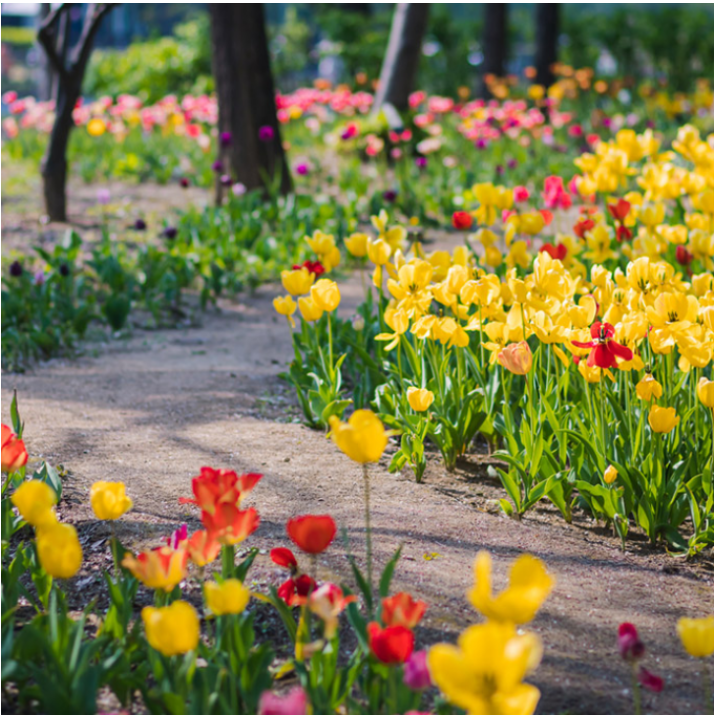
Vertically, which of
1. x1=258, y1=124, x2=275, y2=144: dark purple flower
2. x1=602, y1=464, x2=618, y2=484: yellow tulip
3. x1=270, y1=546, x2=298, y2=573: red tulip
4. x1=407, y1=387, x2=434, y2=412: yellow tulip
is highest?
x1=258, y1=124, x2=275, y2=144: dark purple flower

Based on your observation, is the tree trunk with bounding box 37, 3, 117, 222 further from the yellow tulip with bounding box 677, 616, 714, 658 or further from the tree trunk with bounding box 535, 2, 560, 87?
the tree trunk with bounding box 535, 2, 560, 87

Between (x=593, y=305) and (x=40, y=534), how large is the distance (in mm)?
1569

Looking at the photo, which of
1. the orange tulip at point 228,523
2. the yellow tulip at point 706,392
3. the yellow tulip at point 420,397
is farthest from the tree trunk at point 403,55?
the orange tulip at point 228,523

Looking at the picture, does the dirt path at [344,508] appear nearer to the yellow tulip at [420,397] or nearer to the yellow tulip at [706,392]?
the yellow tulip at [420,397]

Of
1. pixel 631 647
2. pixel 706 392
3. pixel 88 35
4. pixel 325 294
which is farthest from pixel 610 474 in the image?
pixel 88 35

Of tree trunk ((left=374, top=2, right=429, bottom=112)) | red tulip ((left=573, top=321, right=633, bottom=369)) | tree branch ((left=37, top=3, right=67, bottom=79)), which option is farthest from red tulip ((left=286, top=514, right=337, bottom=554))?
tree trunk ((left=374, top=2, right=429, bottom=112))

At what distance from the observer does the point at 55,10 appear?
20.6 feet

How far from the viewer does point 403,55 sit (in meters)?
9.90

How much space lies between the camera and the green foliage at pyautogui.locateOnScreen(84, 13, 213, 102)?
14.4 m

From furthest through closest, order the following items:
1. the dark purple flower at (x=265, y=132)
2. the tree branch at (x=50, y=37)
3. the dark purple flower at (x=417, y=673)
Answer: the dark purple flower at (x=265, y=132)
the tree branch at (x=50, y=37)
the dark purple flower at (x=417, y=673)

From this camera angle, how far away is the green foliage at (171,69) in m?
14.4

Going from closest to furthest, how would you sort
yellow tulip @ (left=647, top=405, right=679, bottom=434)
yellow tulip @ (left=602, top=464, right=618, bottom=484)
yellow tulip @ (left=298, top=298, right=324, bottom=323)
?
yellow tulip @ (left=647, top=405, right=679, bottom=434) → yellow tulip @ (left=602, top=464, right=618, bottom=484) → yellow tulip @ (left=298, top=298, right=324, bottom=323)

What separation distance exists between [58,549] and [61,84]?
19.2 ft

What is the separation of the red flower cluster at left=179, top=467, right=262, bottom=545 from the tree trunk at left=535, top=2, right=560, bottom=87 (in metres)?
12.9
